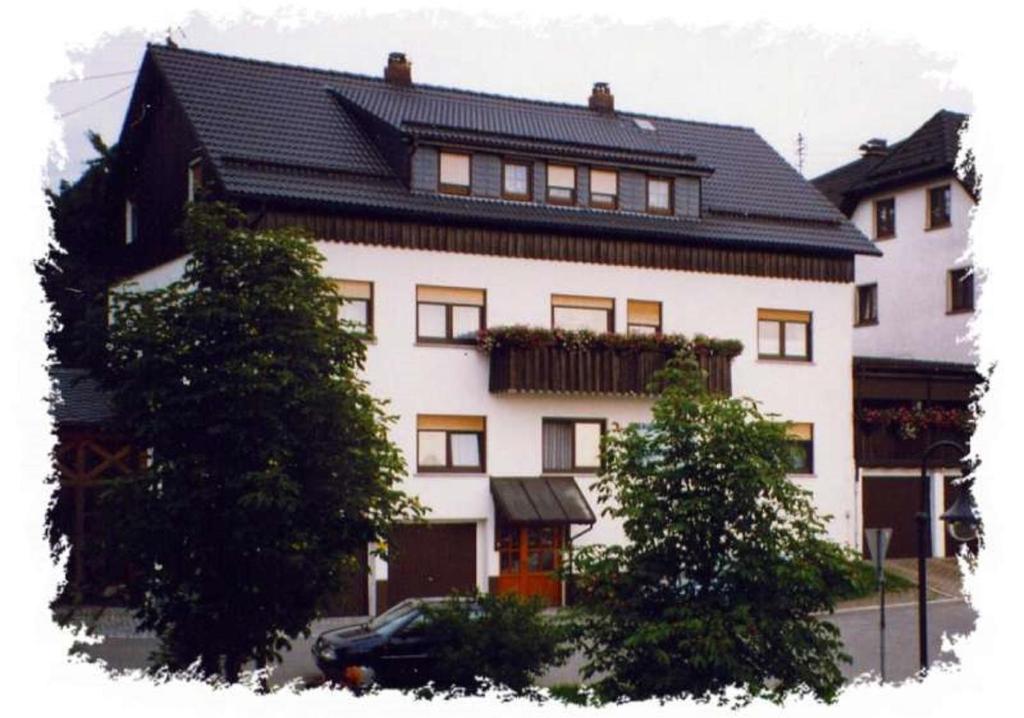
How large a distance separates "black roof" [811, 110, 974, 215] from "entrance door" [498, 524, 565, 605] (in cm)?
1710

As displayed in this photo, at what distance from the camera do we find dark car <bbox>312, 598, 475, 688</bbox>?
19.4 metres

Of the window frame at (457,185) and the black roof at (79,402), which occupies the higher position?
the window frame at (457,185)

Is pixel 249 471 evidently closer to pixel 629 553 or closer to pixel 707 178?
pixel 629 553

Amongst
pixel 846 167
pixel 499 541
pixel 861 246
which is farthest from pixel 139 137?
pixel 846 167

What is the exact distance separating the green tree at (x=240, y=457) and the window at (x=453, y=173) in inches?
537

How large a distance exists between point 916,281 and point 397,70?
1659cm

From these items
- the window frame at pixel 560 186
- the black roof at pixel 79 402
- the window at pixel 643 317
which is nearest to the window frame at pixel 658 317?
the window at pixel 643 317

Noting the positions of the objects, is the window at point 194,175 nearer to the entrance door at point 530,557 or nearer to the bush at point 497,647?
the entrance door at point 530,557

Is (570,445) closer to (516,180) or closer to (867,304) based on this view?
(516,180)

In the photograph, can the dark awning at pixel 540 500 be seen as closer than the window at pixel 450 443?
Yes

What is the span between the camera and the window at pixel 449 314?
2998 centimetres

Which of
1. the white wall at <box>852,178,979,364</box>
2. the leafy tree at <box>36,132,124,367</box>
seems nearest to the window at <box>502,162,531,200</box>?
the leafy tree at <box>36,132,124,367</box>

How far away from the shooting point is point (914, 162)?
42.1 meters

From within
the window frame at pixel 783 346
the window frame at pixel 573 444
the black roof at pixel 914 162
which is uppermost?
the black roof at pixel 914 162
